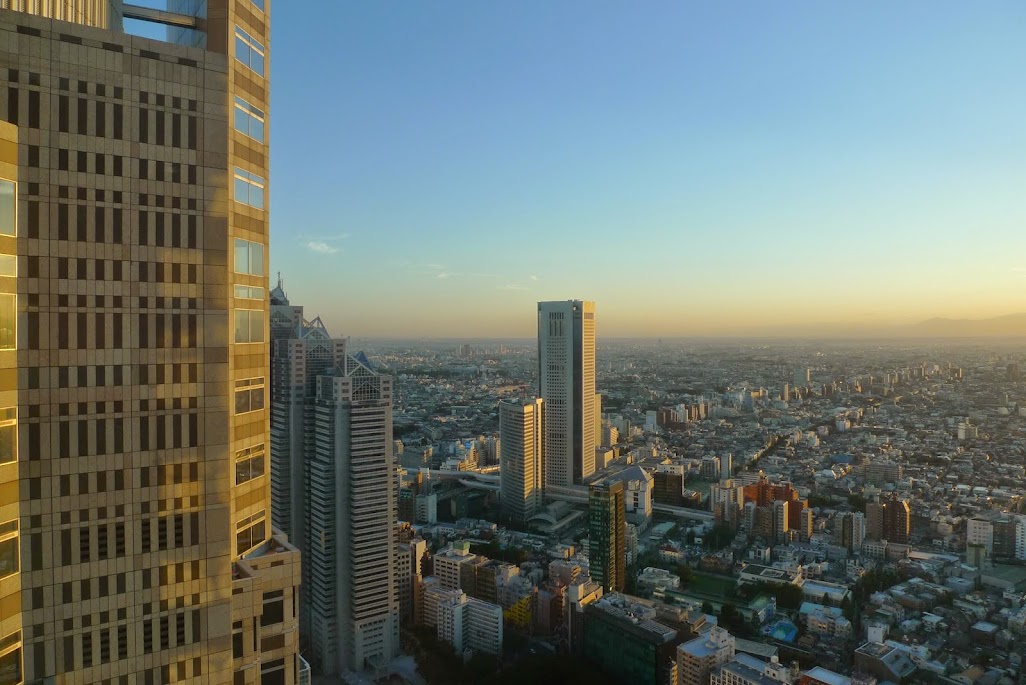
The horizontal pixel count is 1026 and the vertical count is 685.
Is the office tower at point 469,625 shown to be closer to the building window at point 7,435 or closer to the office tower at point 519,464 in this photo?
the office tower at point 519,464

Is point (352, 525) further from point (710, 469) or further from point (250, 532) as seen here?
point (710, 469)

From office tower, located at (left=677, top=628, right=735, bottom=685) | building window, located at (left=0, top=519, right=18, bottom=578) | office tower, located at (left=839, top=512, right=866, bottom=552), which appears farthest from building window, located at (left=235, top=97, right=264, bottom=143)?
office tower, located at (left=839, top=512, right=866, bottom=552)

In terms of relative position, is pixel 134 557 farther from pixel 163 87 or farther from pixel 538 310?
pixel 538 310

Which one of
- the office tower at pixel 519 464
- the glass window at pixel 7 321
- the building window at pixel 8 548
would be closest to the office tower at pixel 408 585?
the office tower at pixel 519 464

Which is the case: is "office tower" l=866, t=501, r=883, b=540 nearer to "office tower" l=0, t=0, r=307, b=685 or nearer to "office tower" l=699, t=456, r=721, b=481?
"office tower" l=699, t=456, r=721, b=481

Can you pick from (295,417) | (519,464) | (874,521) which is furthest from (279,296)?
(874,521)

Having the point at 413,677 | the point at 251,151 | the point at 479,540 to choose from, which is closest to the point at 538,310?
the point at 479,540
